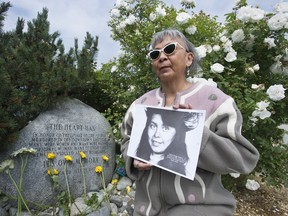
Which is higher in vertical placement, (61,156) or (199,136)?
(199,136)

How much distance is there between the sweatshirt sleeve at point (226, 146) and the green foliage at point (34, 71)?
6.95 feet

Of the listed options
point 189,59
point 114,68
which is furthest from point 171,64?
point 114,68

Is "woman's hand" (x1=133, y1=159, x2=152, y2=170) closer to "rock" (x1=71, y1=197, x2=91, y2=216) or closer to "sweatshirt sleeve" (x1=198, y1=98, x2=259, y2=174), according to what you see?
"sweatshirt sleeve" (x1=198, y1=98, x2=259, y2=174)

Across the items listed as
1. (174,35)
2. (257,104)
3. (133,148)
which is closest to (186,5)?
(257,104)

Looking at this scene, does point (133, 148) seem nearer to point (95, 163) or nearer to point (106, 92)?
point (95, 163)

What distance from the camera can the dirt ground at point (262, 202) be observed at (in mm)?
3529

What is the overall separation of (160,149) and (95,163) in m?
2.31

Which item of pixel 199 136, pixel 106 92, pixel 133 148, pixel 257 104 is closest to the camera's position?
pixel 199 136

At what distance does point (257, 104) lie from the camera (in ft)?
8.58

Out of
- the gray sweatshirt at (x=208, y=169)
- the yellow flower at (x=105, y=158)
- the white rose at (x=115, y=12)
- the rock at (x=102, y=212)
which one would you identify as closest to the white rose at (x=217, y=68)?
the gray sweatshirt at (x=208, y=169)

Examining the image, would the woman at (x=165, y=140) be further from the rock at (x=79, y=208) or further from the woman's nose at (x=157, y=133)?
the rock at (x=79, y=208)

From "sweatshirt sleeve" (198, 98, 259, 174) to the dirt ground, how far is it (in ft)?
8.08

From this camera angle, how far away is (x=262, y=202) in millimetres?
3816

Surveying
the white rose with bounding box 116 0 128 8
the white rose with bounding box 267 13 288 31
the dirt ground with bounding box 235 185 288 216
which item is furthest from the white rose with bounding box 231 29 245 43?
the white rose with bounding box 116 0 128 8
